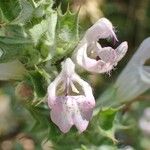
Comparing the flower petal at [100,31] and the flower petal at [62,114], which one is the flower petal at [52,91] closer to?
the flower petal at [62,114]

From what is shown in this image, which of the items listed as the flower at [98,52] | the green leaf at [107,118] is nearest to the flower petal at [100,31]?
the flower at [98,52]

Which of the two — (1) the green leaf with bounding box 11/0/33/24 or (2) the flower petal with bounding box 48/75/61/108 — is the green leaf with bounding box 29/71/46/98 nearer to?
(2) the flower petal with bounding box 48/75/61/108

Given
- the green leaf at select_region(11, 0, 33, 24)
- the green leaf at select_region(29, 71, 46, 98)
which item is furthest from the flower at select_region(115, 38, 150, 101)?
the green leaf at select_region(11, 0, 33, 24)

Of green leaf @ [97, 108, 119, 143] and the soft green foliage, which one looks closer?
the soft green foliage

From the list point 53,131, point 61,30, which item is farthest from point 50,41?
point 53,131

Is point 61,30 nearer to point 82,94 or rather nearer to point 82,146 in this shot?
point 82,94

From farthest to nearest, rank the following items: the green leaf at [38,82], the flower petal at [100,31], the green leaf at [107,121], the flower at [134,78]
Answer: the flower at [134,78], the green leaf at [107,121], the flower petal at [100,31], the green leaf at [38,82]
